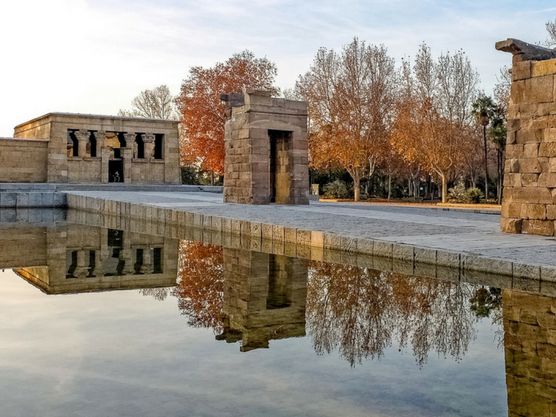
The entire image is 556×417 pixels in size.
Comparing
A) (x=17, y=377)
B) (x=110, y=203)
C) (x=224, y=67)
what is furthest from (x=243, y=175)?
(x=224, y=67)

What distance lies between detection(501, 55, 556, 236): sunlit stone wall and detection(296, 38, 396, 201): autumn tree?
28640mm

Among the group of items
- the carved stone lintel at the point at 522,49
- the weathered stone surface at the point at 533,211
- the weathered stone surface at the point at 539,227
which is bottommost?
the weathered stone surface at the point at 539,227

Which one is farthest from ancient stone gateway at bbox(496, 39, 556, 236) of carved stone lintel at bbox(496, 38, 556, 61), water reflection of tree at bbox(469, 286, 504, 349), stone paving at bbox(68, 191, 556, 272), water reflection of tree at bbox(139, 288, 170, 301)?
water reflection of tree at bbox(139, 288, 170, 301)

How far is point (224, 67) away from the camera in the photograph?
44.1m

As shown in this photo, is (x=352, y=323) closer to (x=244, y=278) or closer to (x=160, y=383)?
(x=160, y=383)

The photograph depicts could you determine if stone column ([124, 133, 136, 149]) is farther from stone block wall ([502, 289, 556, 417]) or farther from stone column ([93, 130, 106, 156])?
stone block wall ([502, 289, 556, 417])

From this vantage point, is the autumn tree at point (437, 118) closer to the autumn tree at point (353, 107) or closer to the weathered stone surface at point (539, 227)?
the autumn tree at point (353, 107)

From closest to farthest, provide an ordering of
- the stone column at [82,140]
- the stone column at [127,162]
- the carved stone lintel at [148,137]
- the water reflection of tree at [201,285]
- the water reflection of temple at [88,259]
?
the water reflection of tree at [201,285] < the water reflection of temple at [88,259] < the stone column at [82,140] < the stone column at [127,162] < the carved stone lintel at [148,137]

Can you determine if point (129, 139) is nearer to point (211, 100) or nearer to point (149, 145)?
point (149, 145)

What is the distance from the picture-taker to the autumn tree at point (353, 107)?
40.4 metres

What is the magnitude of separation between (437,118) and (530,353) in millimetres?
34739

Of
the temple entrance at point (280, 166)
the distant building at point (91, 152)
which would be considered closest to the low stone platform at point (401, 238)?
the temple entrance at point (280, 166)

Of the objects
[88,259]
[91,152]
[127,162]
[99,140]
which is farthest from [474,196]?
[88,259]

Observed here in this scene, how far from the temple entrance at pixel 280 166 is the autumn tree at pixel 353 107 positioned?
64.4 feet
